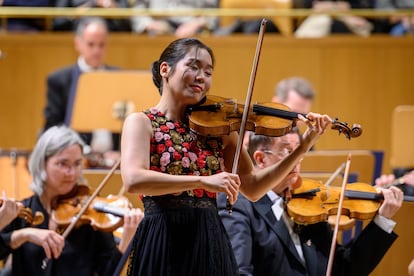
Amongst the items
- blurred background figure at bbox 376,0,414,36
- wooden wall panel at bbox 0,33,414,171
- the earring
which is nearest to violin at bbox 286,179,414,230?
the earring

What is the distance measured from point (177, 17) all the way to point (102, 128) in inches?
57.9

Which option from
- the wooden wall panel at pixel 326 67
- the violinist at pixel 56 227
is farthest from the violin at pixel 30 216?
the wooden wall panel at pixel 326 67

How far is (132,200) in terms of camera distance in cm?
378

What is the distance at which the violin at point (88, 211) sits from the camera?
3.51 meters

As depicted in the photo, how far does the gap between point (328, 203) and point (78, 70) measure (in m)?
2.90

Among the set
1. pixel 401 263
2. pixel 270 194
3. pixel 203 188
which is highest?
pixel 203 188

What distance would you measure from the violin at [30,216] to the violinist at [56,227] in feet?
0.10

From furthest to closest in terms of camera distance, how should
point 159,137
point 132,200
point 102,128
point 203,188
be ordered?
point 102,128 → point 132,200 → point 159,137 → point 203,188

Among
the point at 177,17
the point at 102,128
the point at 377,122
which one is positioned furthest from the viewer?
the point at 177,17

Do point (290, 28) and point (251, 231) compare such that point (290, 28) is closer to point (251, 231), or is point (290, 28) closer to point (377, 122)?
point (377, 122)

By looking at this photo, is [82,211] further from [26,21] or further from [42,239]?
[26,21]

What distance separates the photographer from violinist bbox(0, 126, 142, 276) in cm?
350

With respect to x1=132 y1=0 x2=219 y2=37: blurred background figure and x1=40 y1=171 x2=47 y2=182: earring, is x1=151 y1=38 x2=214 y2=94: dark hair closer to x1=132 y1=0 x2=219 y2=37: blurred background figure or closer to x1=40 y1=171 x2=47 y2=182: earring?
x1=40 y1=171 x2=47 y2=182: earring

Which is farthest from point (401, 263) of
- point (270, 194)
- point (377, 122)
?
point (377, 122)
